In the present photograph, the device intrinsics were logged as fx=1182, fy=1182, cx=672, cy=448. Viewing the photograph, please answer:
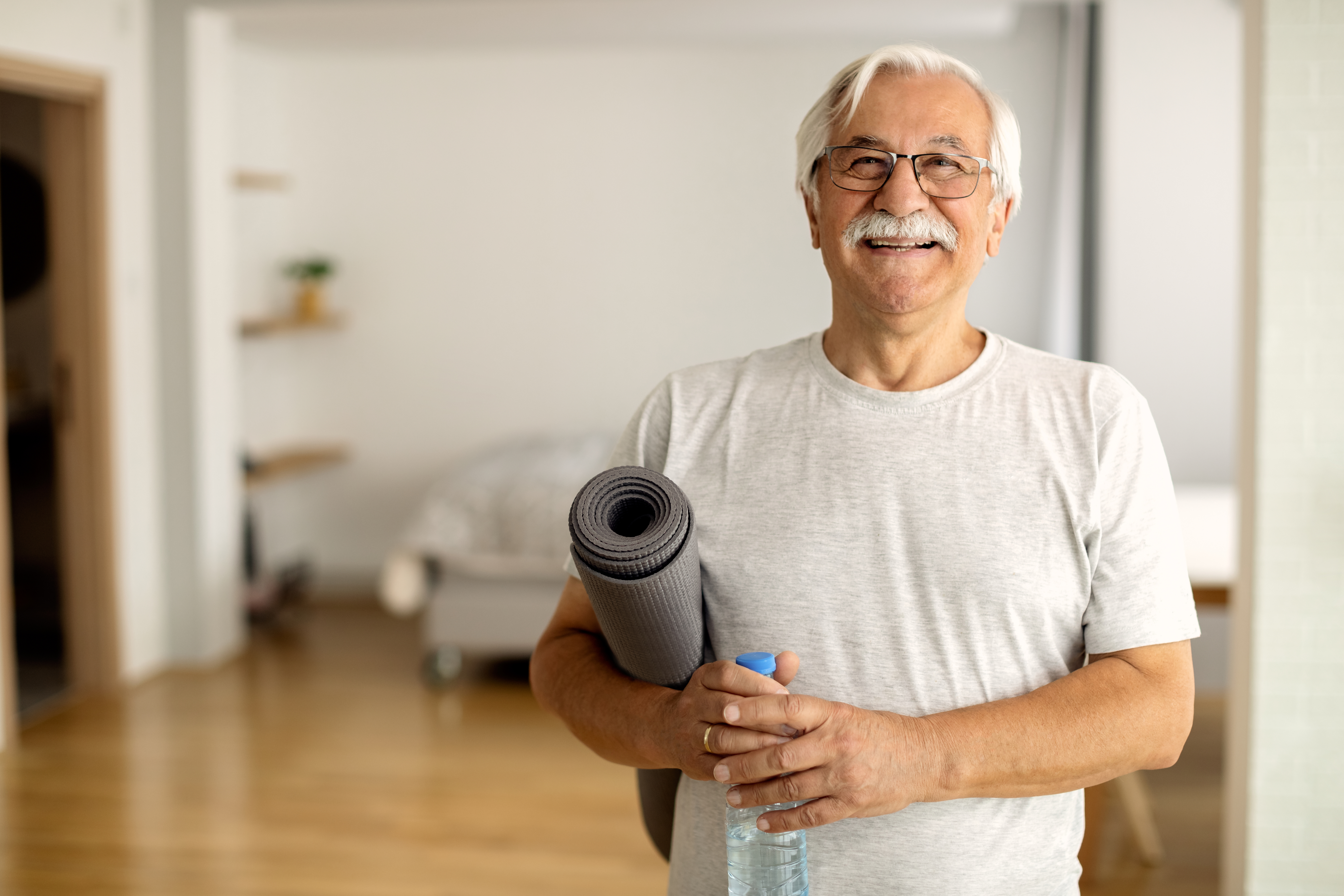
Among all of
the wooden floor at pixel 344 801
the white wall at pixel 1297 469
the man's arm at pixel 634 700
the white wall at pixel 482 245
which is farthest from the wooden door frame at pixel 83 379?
the white wall at pixel 1297 469

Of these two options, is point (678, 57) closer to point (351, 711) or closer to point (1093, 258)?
point (1093, 258)

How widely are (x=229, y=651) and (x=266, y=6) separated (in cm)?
253

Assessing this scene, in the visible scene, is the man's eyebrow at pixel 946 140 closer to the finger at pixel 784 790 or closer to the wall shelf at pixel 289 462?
the finger at pixel 784 790

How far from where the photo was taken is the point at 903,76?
3.97ft

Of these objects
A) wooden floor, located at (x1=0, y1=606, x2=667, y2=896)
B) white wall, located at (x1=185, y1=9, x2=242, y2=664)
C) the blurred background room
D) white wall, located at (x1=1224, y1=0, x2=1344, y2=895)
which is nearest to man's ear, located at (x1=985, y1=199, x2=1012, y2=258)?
the blurred background room

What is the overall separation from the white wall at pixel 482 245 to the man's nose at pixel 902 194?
4.00 meters

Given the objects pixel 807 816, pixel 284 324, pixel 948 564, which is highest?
pixel 284 324

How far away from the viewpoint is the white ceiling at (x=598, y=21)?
14.9 ft

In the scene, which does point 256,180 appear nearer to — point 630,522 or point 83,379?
point 83,379

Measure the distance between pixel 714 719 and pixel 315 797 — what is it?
2.62 metres

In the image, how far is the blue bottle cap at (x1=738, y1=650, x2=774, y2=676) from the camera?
43.1 inches

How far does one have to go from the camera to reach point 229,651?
4.82 meters

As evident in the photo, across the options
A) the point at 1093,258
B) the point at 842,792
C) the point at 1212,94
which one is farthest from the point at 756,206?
the point at 842,792

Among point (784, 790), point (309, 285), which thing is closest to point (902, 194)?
point (784, 790)
